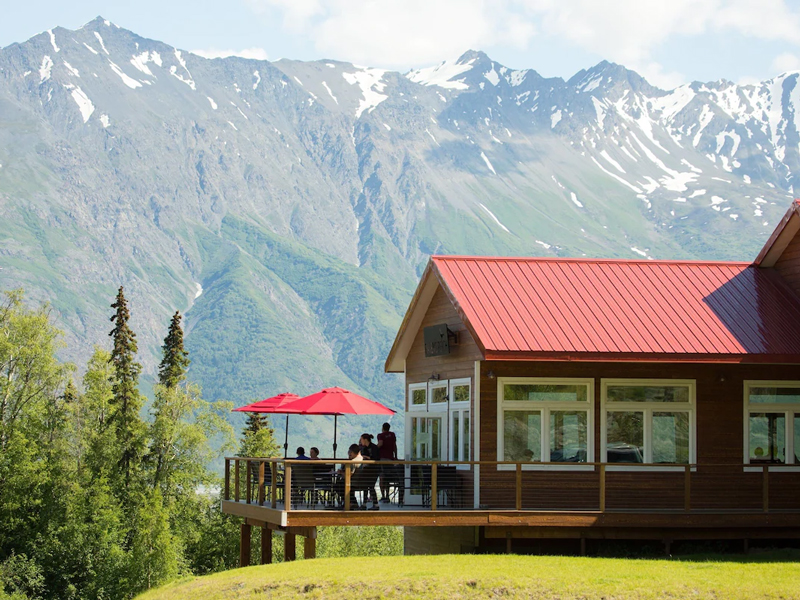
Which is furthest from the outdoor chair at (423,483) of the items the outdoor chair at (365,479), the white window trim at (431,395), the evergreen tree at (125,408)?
the evergreen tree at (125,408)

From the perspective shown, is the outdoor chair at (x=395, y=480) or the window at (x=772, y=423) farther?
the window at (x=772, y=423)

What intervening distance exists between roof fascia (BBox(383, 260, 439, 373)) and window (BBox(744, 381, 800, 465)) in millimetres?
6834

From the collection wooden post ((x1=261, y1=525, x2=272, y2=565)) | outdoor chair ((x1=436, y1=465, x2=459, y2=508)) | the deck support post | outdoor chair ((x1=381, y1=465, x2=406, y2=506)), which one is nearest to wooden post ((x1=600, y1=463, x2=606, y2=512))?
the deck support post

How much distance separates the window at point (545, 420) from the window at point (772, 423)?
3.20 m

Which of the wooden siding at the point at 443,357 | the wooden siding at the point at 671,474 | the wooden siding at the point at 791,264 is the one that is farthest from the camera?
the wooden siding at the point at 791,264

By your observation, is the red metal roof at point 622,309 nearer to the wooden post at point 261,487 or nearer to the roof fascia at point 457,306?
the roof fascia at point 457,306

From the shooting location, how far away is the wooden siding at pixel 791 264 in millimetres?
25359

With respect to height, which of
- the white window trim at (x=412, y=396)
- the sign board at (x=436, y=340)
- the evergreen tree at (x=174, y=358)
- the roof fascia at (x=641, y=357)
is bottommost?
the white window trim at (x=412, y=396)

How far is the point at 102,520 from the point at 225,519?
7.77 meters

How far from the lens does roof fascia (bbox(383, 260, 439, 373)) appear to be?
25484 millimetres

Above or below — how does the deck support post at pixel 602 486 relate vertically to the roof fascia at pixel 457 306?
below

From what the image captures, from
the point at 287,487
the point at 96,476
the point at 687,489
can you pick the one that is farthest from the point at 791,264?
the point at 96,476

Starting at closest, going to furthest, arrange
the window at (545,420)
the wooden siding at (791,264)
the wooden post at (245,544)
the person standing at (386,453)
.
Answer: the window at (545,420) < the person standing at (386,453) < the wooden post at (245,544) < the wooden siding at (791,264)

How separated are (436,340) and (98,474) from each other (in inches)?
1528
